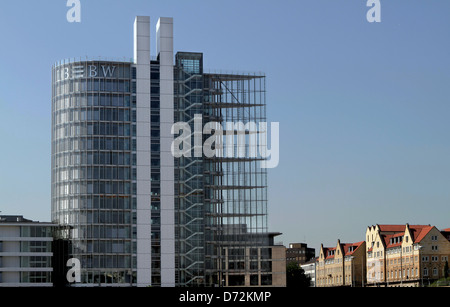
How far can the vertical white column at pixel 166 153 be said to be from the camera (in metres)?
133

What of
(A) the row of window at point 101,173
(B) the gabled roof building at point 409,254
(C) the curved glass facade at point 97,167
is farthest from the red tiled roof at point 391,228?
(A) the row of window at point 101,173

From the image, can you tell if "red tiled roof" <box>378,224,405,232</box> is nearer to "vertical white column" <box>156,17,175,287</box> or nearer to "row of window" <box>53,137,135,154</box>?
"vertical white column" <box>156,17,175,287</box>

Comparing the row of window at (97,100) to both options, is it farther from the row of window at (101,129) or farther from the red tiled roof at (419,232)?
the red tiled roof at (419,232)

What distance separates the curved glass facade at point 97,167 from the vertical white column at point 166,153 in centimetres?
533

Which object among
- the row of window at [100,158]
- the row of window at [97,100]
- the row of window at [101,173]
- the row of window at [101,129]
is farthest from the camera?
the row of window at [97,100]

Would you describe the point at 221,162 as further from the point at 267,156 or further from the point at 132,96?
the point at 132,96

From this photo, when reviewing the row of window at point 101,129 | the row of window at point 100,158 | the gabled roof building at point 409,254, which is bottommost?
the gabled roof building at point 409,254

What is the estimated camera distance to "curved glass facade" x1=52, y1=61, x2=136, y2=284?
132875mm

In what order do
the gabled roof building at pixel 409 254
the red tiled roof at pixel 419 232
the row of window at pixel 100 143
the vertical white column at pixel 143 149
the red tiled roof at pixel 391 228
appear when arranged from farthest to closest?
the red tiled roof at pixel 391 228
the red tiled roof at pixel 419 232
the gabled roof building at pixel 409 254
the row of window at pixel 100 143
the vertical white column at pixel 143 149

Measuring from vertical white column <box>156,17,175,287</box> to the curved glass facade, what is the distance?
17.5ft

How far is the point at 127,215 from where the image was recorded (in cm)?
13450
